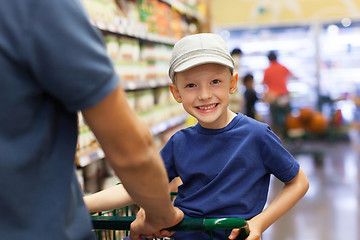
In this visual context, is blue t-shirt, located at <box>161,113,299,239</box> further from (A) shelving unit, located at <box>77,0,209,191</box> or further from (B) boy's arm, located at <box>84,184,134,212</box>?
(A) shelving unit, located at <box>77,0,209,191</box>

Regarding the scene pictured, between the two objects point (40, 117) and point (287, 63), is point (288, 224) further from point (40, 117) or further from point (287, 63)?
point (287, 63)

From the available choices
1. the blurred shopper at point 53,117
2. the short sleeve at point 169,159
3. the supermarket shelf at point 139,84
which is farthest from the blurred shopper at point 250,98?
the blurred shopper at point 53,117

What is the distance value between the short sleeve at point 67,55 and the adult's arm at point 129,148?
41 mm

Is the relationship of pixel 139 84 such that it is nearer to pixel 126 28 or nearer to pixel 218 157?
pixel 126 28

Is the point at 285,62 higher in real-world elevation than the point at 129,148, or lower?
higher

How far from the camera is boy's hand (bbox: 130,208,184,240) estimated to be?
1.20 meters

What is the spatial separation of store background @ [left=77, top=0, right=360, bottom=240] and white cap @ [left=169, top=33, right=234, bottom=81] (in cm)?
141

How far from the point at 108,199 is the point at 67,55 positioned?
2.57ft

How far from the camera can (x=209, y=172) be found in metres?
1.49

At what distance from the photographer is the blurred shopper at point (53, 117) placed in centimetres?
75

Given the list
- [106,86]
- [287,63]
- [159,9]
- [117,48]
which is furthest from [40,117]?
[287,63]

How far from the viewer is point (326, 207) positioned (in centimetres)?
498

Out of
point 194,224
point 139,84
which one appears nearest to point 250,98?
point 139,84

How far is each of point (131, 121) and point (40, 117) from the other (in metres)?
0.16
